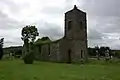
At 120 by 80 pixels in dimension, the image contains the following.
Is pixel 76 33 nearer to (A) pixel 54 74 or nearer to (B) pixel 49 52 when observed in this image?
(B) pixel 49 52

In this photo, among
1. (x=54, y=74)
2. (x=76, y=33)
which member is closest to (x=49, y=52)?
(x=76, y=33)

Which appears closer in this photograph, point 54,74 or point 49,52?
point 54,74

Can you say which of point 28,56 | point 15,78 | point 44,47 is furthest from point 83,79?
point 44,47

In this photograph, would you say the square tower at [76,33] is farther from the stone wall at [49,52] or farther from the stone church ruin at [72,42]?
the stone wall at [49,52]

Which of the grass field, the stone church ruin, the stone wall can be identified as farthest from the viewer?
the stone wall

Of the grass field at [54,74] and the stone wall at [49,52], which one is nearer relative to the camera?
the grass field at [54,74]

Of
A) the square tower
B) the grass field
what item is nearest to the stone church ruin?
the square tower

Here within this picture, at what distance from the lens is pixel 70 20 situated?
48.3 meters

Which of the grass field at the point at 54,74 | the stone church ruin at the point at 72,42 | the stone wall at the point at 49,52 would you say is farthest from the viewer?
the stone wall at the point at 49,52

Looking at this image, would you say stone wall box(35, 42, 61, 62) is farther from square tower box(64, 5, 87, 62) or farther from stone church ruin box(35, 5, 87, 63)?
square tower box(64, 5, 87, 62)

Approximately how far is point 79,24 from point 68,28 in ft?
8.33

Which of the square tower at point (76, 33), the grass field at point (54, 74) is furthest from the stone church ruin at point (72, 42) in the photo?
the grass field at point (54, 74)

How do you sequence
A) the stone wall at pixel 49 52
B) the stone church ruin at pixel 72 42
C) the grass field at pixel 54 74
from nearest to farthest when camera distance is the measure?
the grass field at pixel 54 74 < the stone church ruin at pixel 72 42 < the stone wall at pixel 49 52

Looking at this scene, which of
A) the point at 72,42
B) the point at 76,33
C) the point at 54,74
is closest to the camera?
the point at 54,74
